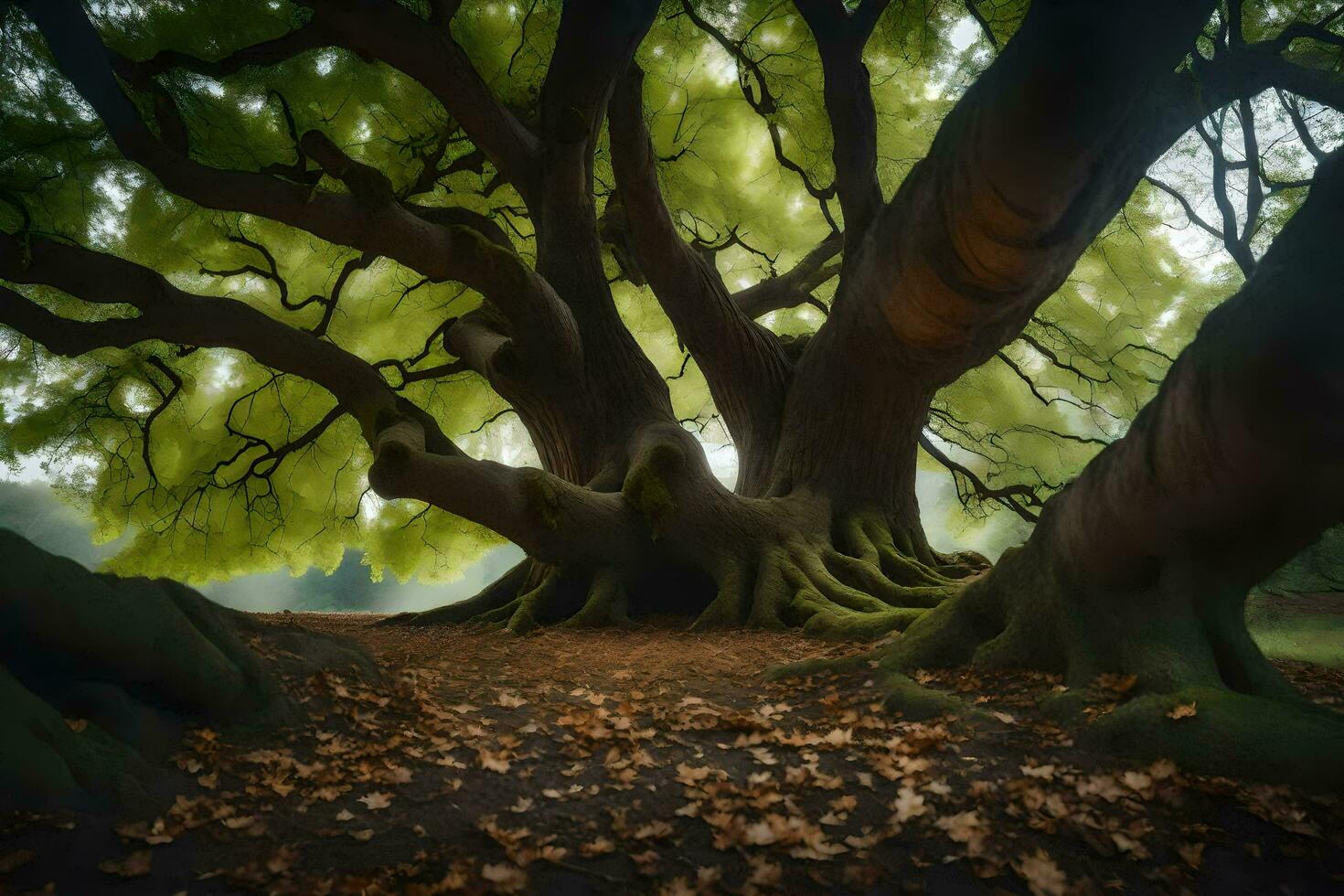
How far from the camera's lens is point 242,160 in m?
7.67

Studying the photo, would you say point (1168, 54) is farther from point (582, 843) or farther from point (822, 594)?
point (822, 594)

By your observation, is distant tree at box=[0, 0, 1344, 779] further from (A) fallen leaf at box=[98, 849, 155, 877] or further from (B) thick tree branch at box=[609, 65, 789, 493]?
(A) fallen leaf at box=[98, 849, 155, 877]

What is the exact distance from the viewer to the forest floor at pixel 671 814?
7.06ft

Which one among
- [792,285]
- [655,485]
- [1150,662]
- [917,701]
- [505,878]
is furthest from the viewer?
[792,285]

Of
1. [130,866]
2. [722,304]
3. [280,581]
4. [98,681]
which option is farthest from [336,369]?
[280,581]

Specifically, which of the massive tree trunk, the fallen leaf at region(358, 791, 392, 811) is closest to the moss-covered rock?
the fallen leaf at region(358, 791, 392, 811)

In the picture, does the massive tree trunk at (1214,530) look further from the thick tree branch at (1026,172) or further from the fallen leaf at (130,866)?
the fallen leaf at (130,866)

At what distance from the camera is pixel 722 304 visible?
8195 millimetres

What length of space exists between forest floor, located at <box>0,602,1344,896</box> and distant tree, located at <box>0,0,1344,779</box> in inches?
25.1

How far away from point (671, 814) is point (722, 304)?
633 cm

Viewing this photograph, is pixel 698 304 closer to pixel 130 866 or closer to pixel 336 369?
pixel 336 369

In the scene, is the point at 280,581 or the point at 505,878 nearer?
the point at 505,878

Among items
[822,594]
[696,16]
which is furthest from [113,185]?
[822,594]

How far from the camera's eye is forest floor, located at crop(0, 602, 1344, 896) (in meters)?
2.15
